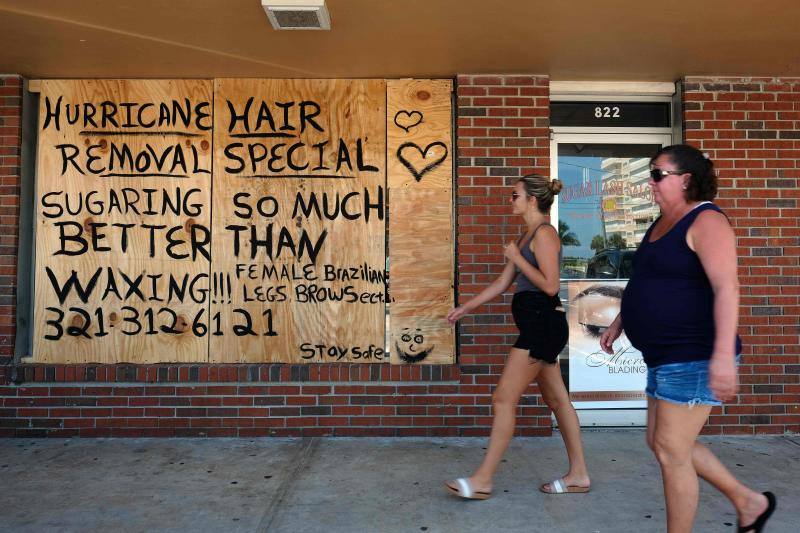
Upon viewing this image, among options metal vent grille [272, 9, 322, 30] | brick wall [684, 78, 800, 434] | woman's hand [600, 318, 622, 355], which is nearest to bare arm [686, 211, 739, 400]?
woman's hand [600, 318, 622, 355]

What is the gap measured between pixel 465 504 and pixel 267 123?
3.28m

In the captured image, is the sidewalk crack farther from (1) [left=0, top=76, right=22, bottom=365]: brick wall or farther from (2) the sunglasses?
(2) the sunglasses

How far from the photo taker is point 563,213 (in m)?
5.16

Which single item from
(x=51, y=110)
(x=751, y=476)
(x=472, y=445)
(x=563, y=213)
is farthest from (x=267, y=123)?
(x=751, y=476)

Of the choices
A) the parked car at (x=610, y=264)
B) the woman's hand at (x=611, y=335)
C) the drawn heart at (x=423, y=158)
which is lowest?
the woman's hand at (x=611, y=335)

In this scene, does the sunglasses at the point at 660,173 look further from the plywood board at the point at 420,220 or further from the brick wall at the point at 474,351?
the plywood board at the point at 420,220

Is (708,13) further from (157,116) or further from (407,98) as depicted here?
(157,116)

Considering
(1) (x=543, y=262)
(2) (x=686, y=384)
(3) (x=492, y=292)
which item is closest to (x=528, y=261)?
(1) (x=543, y=262)

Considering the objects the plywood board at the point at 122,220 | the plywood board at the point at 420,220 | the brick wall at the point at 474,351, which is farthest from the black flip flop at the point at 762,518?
the plywood board at the point at 122,220

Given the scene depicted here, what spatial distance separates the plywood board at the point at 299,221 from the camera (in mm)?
4934

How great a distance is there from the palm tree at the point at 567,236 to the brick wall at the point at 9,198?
437cm

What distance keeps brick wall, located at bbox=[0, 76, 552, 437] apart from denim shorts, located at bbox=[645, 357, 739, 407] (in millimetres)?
Result: 2291

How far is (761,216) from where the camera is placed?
4887 mm

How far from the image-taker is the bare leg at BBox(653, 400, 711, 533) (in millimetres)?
2477
